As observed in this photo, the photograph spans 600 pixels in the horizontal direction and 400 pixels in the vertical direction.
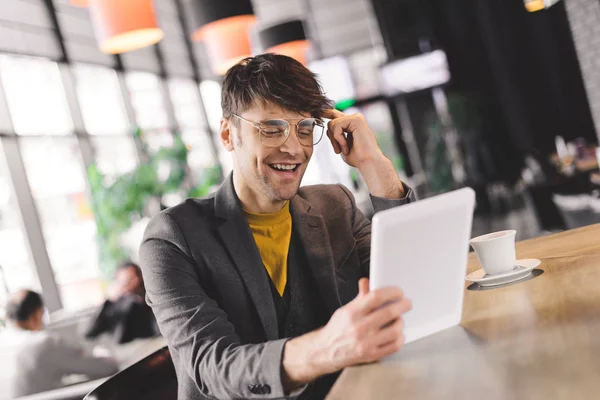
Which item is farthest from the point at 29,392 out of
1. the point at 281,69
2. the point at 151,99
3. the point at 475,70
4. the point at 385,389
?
the point at 475,70

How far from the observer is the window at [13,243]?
23.7ft

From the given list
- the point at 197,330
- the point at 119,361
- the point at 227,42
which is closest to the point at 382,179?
the point at 197,330

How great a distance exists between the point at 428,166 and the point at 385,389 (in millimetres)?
11616

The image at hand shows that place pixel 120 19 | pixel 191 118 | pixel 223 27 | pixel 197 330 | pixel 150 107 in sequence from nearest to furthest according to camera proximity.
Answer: pixel 197 330 < pixel 120 19 < pixel 223 27 < pixel 150 107 < pixel 191 118

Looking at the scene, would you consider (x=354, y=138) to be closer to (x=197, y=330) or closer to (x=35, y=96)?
(x=197, y=330)

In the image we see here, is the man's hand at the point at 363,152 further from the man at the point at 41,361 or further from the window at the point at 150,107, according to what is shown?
the window at the point at 150,107

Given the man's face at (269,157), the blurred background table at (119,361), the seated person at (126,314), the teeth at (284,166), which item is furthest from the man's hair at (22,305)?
the teeth at (284,166)

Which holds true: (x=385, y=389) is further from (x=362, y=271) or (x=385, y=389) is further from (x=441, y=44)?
(x=441, y=44)

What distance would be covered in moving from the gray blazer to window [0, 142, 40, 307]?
5.89 m

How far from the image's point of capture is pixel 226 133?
77.9 inches

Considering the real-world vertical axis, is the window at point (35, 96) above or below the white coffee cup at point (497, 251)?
above

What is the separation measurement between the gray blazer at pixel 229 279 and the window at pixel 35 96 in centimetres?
628

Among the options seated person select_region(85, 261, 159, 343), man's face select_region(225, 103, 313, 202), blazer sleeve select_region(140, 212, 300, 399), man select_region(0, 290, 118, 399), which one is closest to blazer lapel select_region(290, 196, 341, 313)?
man's face select_region(225, 103, 313, 202)

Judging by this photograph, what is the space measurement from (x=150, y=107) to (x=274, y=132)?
9727 mm
